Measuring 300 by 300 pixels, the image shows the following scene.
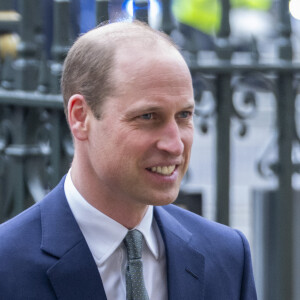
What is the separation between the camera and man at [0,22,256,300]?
2150 millimetres

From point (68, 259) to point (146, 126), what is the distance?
0.46 m

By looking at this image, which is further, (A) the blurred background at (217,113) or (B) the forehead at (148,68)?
(A) the blurred background at (217,113)

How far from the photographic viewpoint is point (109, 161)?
220 cm

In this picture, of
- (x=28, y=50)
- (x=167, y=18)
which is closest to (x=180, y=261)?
(x=167, y=18)

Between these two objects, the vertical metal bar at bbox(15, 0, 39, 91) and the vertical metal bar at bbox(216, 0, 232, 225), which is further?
the vertical metal bar at bbox(15, 0, 39, 91)

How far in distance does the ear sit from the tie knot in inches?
12.8

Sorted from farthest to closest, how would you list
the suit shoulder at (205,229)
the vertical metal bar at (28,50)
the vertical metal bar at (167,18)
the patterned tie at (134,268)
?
the vertical metal bar at (28,50)
the vertical metal bar at (167,18)
the suit shoulder at (205,229)
the patterned tie at (134,268)

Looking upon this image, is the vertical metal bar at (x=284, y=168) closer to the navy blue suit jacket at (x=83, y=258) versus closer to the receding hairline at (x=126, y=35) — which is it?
the navy blue suit jacket at (x=83, y=258)

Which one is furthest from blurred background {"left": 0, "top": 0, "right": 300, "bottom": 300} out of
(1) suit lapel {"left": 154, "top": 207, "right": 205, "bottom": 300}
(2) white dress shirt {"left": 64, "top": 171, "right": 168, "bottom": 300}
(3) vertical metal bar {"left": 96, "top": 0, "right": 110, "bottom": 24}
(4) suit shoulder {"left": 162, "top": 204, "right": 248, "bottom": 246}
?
(2) white dress shirt {"left": 64, "top": 171, "right": 168, "bottom": 300}

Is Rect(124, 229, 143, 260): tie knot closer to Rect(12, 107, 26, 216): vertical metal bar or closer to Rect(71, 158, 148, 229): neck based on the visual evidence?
Rect(71, 158, 148, 229): neck

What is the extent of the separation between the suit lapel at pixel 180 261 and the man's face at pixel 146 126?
29 centimetres

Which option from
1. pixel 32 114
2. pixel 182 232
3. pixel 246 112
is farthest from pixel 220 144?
pixel 182 232

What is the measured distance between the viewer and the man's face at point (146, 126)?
2123mm

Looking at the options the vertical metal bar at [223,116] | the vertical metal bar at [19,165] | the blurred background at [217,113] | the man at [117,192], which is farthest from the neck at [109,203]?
the vertical metal bar at [19,165]
